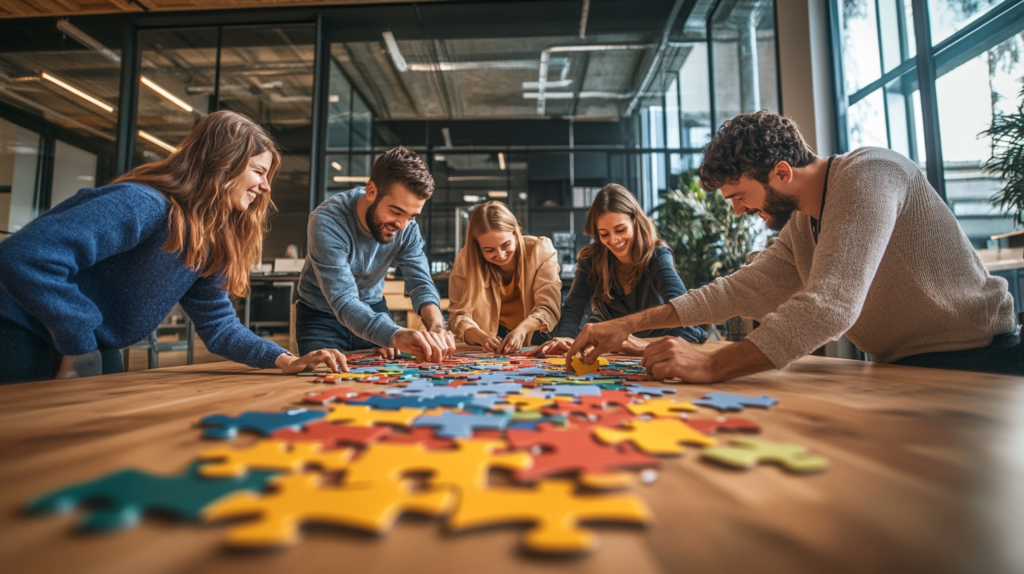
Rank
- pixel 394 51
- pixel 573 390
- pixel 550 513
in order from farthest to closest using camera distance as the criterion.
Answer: pixel 394 51
pixel 573 390
pixel 550 513

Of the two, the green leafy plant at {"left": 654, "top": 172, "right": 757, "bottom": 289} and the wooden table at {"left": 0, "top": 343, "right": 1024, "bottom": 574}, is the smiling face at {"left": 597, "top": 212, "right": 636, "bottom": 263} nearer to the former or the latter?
the wooden table at {"left": 0, "top": 343, "right": 1024, "bottom": 574}

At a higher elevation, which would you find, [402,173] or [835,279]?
[402,173]

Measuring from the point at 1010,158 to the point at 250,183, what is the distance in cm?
344

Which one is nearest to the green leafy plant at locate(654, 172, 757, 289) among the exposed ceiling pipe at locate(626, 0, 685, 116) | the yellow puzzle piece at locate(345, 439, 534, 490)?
the exposed ceiling pipe at locate(626, 0, 685, 116)

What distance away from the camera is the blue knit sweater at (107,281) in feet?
3.01

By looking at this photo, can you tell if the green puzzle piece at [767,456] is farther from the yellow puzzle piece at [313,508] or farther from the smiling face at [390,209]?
the smiling face at [390,209]

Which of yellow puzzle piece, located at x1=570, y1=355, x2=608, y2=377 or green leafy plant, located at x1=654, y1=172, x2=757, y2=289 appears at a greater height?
green leafy plant, located at x1=654, y1=172, x2=757, y2=289

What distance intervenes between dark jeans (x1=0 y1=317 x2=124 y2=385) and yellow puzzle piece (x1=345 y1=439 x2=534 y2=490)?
118 cm

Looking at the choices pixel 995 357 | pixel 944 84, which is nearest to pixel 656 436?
pixel 995 357

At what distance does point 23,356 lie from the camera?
44.1 inches

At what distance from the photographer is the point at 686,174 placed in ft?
15.3

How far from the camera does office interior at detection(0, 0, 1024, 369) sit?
114 inches

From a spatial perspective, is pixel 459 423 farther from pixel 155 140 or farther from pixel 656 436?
pixel 155 140

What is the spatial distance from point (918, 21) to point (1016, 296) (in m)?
1.72
